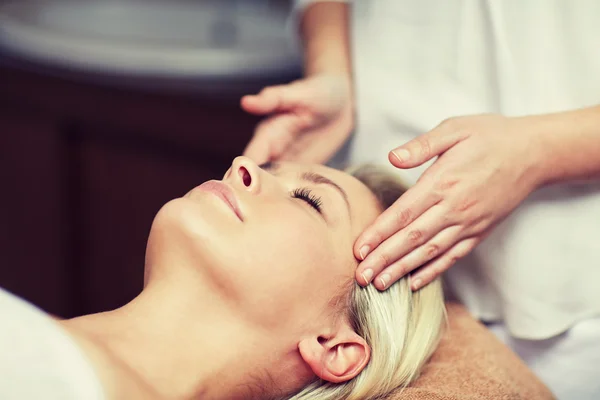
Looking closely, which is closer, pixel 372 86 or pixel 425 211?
pixel 425 211

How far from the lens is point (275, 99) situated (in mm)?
1130

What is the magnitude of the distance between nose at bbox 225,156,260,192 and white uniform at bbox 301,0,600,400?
1.09 feet

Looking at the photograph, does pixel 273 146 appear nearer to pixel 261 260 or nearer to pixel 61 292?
pixel 261 260

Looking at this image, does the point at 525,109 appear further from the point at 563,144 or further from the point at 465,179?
the point at 465,179

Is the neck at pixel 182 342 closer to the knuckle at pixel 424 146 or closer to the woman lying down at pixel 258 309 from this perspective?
the woman lying down at pixel 258 309

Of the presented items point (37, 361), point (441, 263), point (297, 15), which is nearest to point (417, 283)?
point (441, 263)

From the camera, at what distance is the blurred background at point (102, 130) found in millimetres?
1549

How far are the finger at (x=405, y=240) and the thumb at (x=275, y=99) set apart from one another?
0.35m

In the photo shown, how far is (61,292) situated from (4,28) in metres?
0.69

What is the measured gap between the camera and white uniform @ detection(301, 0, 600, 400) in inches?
39.4

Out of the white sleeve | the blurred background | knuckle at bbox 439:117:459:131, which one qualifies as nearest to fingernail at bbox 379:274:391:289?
knuckle at bbox 439:117:459:131

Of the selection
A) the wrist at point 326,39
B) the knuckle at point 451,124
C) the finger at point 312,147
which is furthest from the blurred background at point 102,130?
the knuckle at point 451,124

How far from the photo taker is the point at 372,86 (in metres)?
1.19

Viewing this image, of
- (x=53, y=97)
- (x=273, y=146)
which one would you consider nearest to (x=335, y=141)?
(x=273, y=146)
